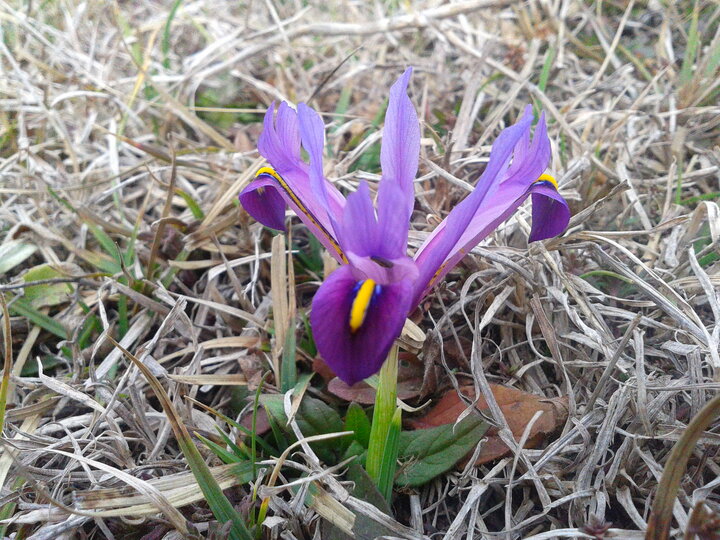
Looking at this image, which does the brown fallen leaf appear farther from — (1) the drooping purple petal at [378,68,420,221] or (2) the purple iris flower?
(1) the drooping purple petal at [378,68,420,221]

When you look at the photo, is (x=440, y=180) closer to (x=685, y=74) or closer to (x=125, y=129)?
(x=685, y=74)

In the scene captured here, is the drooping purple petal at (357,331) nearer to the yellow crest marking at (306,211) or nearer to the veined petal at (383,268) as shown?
the veined petal at (383,268)


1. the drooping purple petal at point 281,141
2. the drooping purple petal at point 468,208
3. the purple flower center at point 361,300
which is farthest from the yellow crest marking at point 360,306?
the drooping purple petal at point 281,141

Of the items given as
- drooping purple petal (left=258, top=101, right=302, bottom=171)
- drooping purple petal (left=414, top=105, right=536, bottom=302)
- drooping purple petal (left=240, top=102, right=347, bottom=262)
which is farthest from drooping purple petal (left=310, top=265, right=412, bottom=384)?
drooping purple petal (left=258, top=101, right=302, bottom=171)

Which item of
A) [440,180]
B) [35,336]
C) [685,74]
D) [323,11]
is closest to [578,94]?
[685,74]

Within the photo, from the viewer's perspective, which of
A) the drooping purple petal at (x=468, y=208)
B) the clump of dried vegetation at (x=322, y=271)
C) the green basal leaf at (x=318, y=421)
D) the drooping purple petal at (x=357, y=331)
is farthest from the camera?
the green basal leaf at (x=318, y=421)

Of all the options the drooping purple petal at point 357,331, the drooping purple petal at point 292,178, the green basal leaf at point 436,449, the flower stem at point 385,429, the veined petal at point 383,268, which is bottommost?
the green basal leaf at point 436,449

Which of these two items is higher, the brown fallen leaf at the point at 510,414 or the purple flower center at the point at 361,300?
the purple flower center at the point at 361,300
